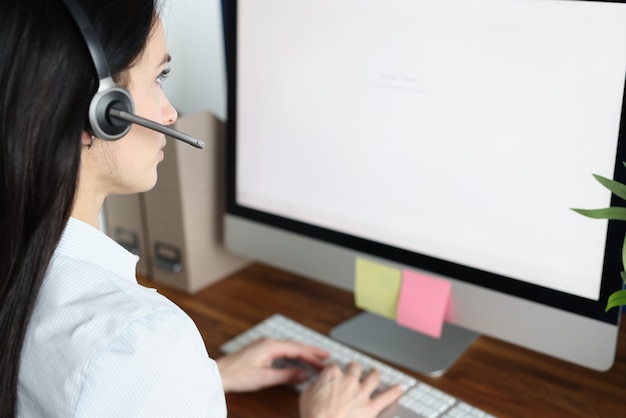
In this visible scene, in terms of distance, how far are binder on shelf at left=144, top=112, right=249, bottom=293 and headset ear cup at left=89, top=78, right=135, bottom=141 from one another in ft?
1.49

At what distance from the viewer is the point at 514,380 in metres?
0.90

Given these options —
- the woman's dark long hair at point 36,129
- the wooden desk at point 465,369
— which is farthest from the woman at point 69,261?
the wooden desk at point 465,369

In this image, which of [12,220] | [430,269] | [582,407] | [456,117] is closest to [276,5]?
[456,117]

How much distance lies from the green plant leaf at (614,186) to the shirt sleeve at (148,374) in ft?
1.30

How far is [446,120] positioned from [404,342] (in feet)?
1.04

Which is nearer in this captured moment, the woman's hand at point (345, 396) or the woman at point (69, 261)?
the woman at point (69, 261)

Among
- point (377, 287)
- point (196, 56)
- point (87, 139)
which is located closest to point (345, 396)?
point (377, 287)

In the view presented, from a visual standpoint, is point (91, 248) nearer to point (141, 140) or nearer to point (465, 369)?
point (141, 140)

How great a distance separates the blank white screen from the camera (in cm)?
75

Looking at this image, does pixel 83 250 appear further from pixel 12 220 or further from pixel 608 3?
pixel 608 3

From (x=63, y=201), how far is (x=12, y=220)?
4 centimetres

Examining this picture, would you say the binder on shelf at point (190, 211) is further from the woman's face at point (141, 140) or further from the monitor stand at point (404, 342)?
the woman's face at point (141, 140)

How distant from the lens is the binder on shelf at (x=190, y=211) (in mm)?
1078

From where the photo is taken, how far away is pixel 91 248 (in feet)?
2.07
